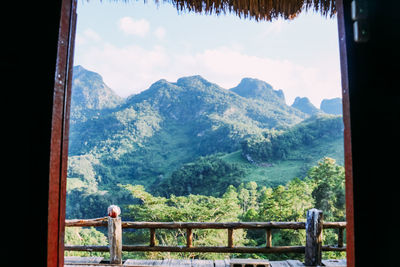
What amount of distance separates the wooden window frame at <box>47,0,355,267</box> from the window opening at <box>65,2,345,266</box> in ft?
36.7

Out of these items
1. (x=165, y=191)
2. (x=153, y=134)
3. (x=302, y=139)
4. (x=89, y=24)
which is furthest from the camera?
(x=89, y=24)

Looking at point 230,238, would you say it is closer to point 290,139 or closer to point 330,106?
point 290,139

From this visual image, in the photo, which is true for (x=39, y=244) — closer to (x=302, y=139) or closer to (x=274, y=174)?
(x=274, y=174)

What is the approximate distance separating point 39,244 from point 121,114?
3029 centimetres

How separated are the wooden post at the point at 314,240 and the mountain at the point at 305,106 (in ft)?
111

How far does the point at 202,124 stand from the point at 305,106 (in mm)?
14241

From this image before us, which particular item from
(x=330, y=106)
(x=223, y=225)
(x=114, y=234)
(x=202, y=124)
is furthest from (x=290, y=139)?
(x=114, y=234)

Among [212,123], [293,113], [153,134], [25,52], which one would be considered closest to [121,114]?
[153,134]

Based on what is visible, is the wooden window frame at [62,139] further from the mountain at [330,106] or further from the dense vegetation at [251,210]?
the mountain at [330,106]

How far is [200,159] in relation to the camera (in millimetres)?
24281

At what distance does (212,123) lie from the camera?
29.9m

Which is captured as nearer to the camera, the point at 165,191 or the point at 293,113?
the point at 165,191

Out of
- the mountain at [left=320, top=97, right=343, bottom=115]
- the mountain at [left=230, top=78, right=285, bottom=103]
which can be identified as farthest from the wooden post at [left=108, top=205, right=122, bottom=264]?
the mountain at [left=320, top=97, right=343, bottom=115]

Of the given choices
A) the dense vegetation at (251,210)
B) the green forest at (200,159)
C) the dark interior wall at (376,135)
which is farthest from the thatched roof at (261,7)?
the dense vegetation at (251,210)
